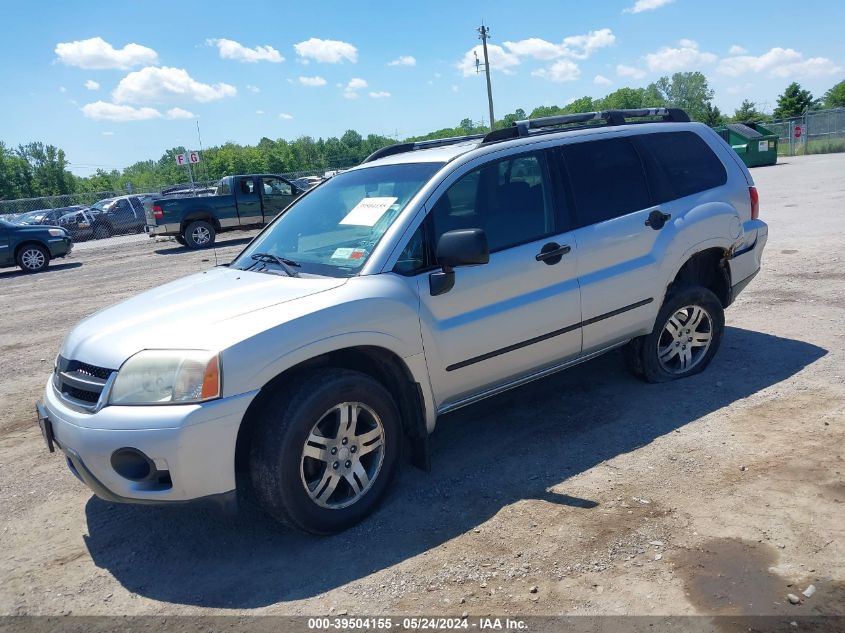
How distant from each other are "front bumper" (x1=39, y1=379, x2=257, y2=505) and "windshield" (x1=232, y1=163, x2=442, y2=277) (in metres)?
1.11

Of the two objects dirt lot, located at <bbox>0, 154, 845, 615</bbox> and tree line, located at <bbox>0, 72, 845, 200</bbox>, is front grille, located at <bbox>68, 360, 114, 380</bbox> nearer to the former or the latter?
dirt lot, located at <bbox>0, 154, 845, 615</bbox>

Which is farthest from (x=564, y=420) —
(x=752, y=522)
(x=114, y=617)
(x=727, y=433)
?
(x=114, y=617)

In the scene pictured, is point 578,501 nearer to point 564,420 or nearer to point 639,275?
point 564,420

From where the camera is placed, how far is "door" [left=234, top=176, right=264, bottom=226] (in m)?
19.4

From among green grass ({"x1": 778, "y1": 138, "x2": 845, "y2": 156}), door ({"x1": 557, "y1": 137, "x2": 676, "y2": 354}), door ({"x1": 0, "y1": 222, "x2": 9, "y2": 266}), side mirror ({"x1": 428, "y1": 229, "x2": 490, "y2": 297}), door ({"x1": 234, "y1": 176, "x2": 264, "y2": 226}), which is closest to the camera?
side mirror ({"x1": 428, "y1": 229, "x2": 490, "y2": 297})

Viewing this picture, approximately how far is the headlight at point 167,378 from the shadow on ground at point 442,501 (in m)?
0.87

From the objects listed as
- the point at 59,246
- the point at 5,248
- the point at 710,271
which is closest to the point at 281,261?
the point at 710,271

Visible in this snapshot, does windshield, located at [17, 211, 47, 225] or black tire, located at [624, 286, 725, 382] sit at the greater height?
windshield, located at [17, 211, 47, 225]

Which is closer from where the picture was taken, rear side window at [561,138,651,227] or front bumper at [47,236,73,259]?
rear side window at [561,138,651,227]

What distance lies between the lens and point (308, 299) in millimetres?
3537

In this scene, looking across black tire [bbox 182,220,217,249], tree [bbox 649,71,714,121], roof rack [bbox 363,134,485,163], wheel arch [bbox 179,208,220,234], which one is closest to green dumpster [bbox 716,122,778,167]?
wheel arch [bbox 179,208,220,234]

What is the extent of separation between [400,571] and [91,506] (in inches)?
83.2

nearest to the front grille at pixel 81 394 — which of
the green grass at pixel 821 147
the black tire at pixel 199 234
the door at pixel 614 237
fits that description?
the door at pixel 614 237

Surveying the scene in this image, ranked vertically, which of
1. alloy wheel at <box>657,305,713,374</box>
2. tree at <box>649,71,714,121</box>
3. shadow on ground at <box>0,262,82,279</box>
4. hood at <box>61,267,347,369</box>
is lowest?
alloy wheel at <box>657,305,713,374</box>
